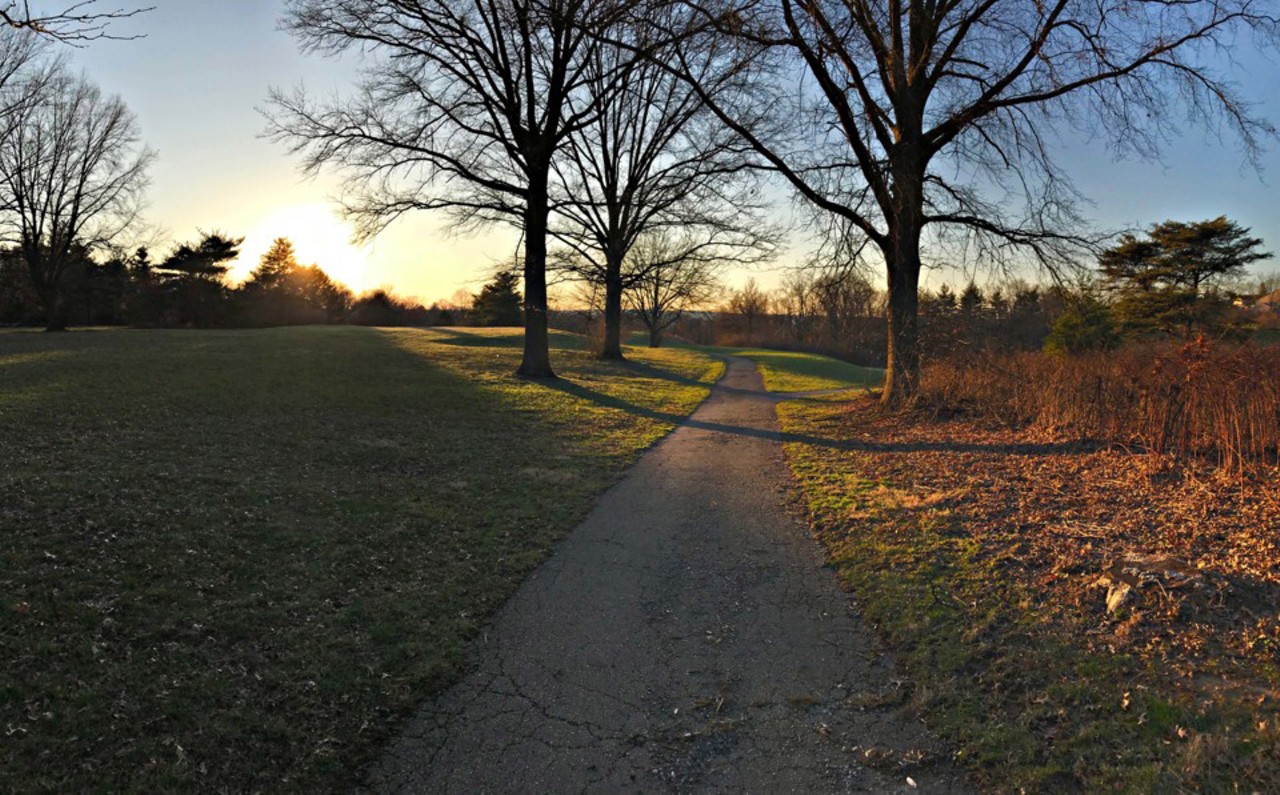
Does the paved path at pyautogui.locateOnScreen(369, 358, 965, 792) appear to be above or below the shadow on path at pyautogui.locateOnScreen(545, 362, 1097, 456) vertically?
below

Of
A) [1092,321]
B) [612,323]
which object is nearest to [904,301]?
[1092,321]

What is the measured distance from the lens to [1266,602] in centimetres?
384

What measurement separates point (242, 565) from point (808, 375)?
1128 inches

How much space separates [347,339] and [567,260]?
1032cm

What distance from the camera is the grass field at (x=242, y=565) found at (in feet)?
9.63

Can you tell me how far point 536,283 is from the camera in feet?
59.0

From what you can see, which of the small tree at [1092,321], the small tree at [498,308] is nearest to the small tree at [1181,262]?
the small tree at [1092,321]

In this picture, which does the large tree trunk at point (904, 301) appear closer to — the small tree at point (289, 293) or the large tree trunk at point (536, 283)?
the large tree trunk at point (536, 283)

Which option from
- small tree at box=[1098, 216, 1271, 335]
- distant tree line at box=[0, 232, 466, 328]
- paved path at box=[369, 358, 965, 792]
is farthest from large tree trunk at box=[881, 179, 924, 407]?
distant tree line at box=[0, 232, 466, 328]

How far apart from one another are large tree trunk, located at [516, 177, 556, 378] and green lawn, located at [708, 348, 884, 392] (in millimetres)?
8351

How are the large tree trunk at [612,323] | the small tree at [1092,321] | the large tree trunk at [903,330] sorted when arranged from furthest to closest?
1. the large tree trunk at [612,323]
2. the large tree trunk at [903,330]
3. the small tree at [1092,321]

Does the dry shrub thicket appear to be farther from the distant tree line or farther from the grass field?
the distant tree line

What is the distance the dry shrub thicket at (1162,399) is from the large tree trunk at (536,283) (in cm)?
1182

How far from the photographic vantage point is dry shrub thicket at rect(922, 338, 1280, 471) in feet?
21.2
